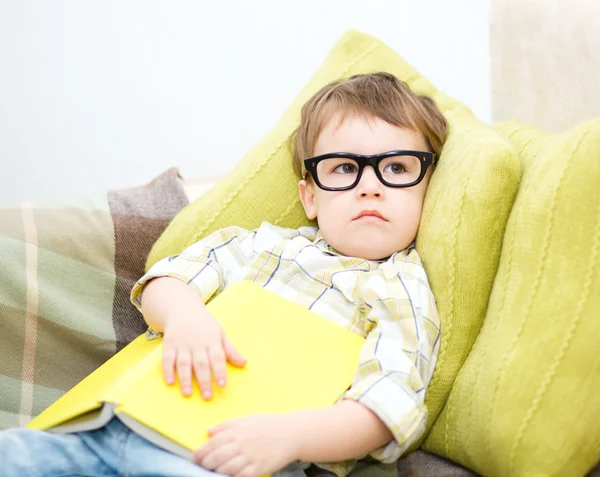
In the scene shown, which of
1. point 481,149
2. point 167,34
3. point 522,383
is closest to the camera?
point 522,383

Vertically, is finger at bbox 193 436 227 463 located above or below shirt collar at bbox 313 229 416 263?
below

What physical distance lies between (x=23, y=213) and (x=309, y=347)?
0.69 m

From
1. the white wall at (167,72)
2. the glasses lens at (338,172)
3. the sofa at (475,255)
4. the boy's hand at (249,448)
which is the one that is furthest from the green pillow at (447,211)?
the white wall at (167,72)

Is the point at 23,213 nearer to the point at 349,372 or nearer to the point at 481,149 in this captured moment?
the point at 349,372

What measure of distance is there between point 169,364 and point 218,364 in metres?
0.07

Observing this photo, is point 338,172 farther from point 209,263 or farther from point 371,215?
point 209,263

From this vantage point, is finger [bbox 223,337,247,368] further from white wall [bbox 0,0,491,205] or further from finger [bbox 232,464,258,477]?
white wall [bbox 0,0,491,205]

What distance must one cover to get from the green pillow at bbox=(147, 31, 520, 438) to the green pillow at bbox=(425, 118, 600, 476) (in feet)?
0.13

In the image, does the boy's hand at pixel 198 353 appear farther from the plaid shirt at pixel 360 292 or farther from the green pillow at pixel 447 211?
the green pillow at pixel 447 211

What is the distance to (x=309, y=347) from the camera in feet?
3.46

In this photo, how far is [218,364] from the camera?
3.24ft

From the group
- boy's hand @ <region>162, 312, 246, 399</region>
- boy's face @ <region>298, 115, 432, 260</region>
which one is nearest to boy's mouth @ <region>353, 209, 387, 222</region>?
boy's face @ <region>298, 115, 432, 260</region>

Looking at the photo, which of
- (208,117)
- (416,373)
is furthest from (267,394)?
(208,117)

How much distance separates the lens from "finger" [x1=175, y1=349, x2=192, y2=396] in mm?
965
